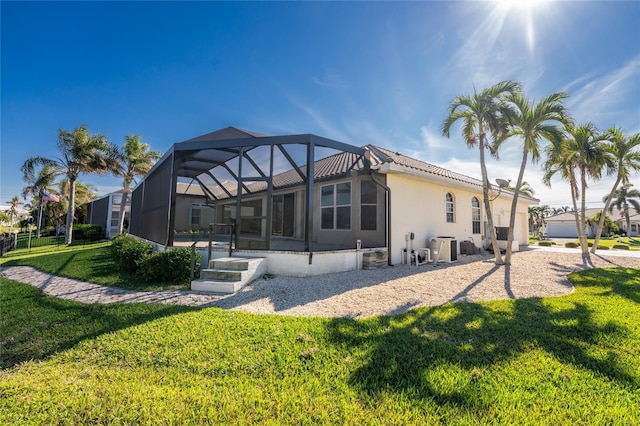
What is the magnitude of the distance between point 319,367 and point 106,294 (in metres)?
5.18

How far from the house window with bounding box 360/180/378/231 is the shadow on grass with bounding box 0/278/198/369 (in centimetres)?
643

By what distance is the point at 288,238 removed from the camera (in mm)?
12102

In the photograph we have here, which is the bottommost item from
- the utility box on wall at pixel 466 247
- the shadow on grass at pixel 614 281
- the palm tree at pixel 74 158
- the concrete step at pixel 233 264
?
the shadow on grass at pixel 614 281

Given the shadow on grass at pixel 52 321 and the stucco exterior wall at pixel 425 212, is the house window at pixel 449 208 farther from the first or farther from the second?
the shadow on grass at pixel 52 321

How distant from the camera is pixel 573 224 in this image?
44.5 metres

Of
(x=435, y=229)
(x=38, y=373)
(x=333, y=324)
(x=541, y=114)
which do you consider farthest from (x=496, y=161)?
(x=38, y=373)

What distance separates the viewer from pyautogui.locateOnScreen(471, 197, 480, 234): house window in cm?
1277

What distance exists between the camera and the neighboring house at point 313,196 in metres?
7.32

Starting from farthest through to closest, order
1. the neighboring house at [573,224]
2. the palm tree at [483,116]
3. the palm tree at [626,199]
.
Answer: the neighboring house at [573,224] < the palm tree at [626,199] < the palm tree at [483,116]

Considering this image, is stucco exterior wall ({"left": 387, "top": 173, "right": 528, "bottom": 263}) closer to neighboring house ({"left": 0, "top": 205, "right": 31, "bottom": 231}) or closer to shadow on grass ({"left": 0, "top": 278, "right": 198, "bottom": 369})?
shadow on grass ({"left": 0, "top": 278, "right": 198, "bottom": 369})

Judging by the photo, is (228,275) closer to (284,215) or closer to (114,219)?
(284,215)

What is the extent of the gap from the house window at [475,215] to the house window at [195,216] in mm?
16026

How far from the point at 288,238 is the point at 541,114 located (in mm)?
10384

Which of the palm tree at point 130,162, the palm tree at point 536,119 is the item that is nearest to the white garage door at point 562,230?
the palm tree at point 536,119
